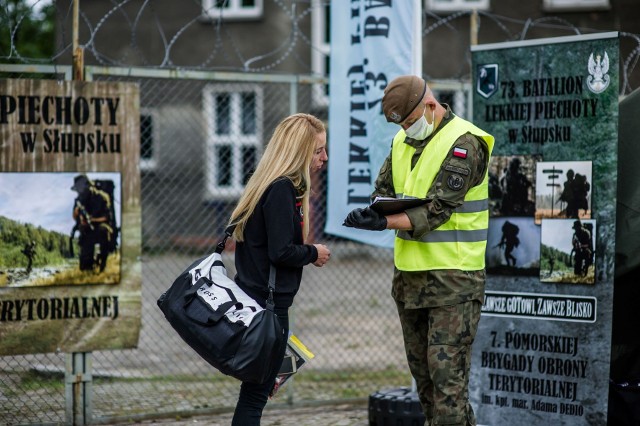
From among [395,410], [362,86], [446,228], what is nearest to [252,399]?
[446,228]

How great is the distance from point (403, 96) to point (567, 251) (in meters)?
1.54

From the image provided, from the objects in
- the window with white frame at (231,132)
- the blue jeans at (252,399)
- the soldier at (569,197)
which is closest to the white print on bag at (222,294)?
the blue jeans at (252,399)

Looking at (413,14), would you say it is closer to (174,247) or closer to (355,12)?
(355,12)

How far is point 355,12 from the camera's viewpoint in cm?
628

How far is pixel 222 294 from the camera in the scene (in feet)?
14.3

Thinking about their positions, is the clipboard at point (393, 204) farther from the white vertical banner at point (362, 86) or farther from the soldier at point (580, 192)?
the white vertical banner at point (362, 86)

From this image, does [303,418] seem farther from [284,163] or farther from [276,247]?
[284,163]

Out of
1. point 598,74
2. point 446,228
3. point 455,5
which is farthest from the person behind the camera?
point 455,5

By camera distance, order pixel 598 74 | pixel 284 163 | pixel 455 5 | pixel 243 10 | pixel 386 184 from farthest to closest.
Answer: pixel 243 10, pixel 455 5, pixel 598 74, pixel 386 184, pixel 284 163

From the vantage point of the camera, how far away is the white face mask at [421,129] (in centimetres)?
470

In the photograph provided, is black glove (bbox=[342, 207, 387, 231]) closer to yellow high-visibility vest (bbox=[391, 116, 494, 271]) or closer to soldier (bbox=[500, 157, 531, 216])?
yellow high-visibility vest (bbox=[391, 116, 494, 271])

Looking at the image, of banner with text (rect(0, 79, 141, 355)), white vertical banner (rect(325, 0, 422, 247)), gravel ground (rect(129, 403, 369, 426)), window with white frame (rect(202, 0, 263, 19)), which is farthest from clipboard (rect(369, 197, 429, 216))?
window with white frame (rect(202, 0, 263, 19))

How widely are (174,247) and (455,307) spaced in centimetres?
1010

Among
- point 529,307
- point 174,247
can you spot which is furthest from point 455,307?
point 174,247
